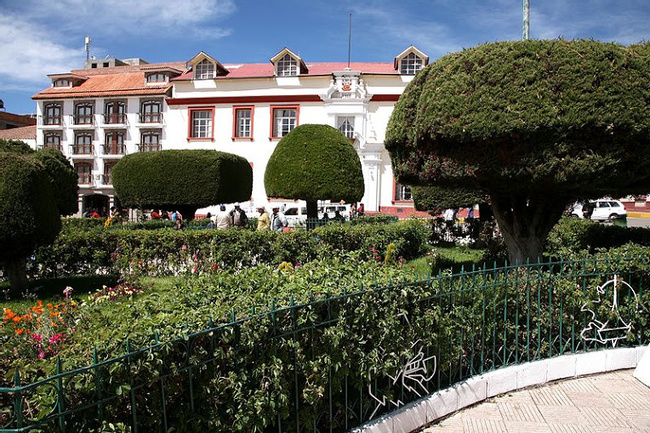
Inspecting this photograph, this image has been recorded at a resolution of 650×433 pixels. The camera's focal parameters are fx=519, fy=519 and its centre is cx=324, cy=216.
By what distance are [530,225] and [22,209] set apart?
24.8ft

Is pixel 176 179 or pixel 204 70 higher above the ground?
pixel 204 70

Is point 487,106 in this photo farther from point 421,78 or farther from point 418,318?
point 418,318

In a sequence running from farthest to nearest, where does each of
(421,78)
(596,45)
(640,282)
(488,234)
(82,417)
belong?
(488,234) → (421,78) → (596,45) → (640,282) → (82,417)

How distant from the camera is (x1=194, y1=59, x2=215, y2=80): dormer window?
36.7 m

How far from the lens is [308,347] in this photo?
3.48m

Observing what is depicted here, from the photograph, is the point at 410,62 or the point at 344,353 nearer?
the point at 344,353

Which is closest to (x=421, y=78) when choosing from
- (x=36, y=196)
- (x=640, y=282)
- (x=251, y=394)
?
(x=640, y=282)

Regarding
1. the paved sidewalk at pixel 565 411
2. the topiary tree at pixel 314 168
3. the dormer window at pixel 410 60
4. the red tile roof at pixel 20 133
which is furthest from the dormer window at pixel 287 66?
the paved sidewalk at pixel 565 411

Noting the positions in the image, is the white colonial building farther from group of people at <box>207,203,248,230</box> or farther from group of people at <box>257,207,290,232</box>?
group of people at <box>257,207,290,232</box>

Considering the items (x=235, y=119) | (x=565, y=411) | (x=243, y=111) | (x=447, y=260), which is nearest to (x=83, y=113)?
(x=235, y=119)

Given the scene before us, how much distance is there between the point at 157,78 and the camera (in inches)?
1623

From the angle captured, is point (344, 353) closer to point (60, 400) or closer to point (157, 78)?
point (60, 400)

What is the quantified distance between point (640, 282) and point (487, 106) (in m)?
2.38

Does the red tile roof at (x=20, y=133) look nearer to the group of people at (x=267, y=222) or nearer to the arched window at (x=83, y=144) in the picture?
the arched window at (x=83, y=144)
